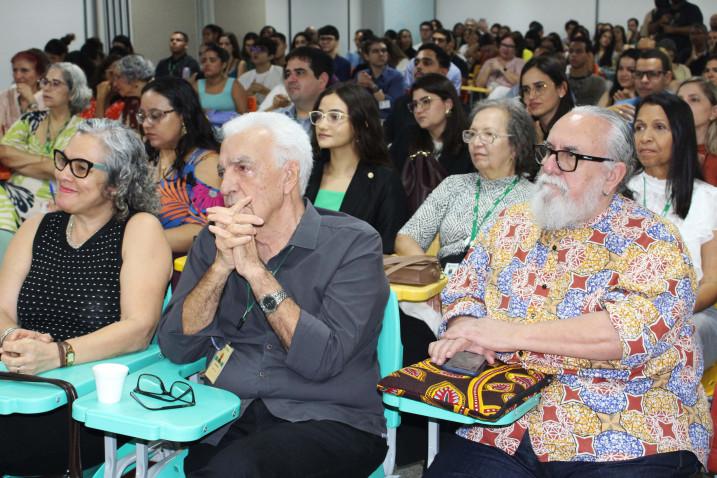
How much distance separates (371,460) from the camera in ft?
7.09

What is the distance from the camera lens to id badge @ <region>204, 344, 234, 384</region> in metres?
2.22

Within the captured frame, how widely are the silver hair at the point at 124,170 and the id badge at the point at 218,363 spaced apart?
0.67 meters

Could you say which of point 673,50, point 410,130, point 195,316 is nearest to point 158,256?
point 195,316

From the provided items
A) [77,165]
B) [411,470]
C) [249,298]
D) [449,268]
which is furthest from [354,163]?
[249,298]

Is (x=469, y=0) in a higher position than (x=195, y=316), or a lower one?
higher

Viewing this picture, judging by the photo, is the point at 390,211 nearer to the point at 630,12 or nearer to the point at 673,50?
the point at 673,50

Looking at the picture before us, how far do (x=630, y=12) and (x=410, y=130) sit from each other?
1363 centimetres

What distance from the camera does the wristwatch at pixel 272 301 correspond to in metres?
2.07

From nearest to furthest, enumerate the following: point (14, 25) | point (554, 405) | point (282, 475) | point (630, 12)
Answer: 1. point (282, 475)
2. point (554, 405)
3. point (14, 25)
4. point (630, 12)

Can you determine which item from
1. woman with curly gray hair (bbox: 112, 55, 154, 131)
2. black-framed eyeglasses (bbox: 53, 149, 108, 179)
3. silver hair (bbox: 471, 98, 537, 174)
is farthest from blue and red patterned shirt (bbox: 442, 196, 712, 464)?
woman with curly gray hair (bbox: 112, 55, 154, 131)

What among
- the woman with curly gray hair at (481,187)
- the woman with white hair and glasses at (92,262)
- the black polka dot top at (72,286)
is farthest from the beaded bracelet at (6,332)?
the woman with curly gray hair at (481,187)

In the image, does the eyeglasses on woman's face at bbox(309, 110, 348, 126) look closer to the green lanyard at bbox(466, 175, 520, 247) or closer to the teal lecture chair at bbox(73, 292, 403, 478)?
the green lanyard at bbox(466, 175, 520, 247)

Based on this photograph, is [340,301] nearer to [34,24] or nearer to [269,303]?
[269,303]

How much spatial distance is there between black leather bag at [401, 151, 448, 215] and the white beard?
199 cm
